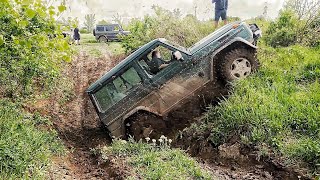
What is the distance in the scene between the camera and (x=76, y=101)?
1104 centimetres

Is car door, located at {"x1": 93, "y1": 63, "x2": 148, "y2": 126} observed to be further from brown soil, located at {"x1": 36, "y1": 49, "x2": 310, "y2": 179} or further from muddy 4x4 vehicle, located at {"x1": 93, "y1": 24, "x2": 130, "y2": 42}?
muddy 4x4 vehicle, located at {"x1": 93, "y1": 24, "x2": 130, "y2": 42}

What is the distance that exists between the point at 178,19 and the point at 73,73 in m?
4.64

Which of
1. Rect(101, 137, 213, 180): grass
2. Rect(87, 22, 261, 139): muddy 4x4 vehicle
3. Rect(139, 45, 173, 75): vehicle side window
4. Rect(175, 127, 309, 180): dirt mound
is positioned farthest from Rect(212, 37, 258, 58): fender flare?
Rect(101, 137, 213, 180): grass

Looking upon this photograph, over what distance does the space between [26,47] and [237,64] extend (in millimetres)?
3996

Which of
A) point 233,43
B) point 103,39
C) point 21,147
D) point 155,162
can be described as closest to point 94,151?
point 21,147

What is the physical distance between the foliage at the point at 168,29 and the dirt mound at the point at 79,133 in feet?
5.69

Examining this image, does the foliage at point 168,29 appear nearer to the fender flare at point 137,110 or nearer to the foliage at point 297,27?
the foliage at point 297,27

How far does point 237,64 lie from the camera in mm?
7602

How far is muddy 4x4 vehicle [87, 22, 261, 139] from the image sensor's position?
730 cm

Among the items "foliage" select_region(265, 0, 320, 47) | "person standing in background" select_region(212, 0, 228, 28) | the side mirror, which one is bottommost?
the side mirror

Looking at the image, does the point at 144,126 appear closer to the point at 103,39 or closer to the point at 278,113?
the point at 278,113

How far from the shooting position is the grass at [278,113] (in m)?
5.49

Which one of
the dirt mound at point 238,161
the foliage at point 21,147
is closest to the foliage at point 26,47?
the foliage at point 21,147

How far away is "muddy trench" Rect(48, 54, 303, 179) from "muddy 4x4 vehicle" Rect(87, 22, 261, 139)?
296 millimetres
